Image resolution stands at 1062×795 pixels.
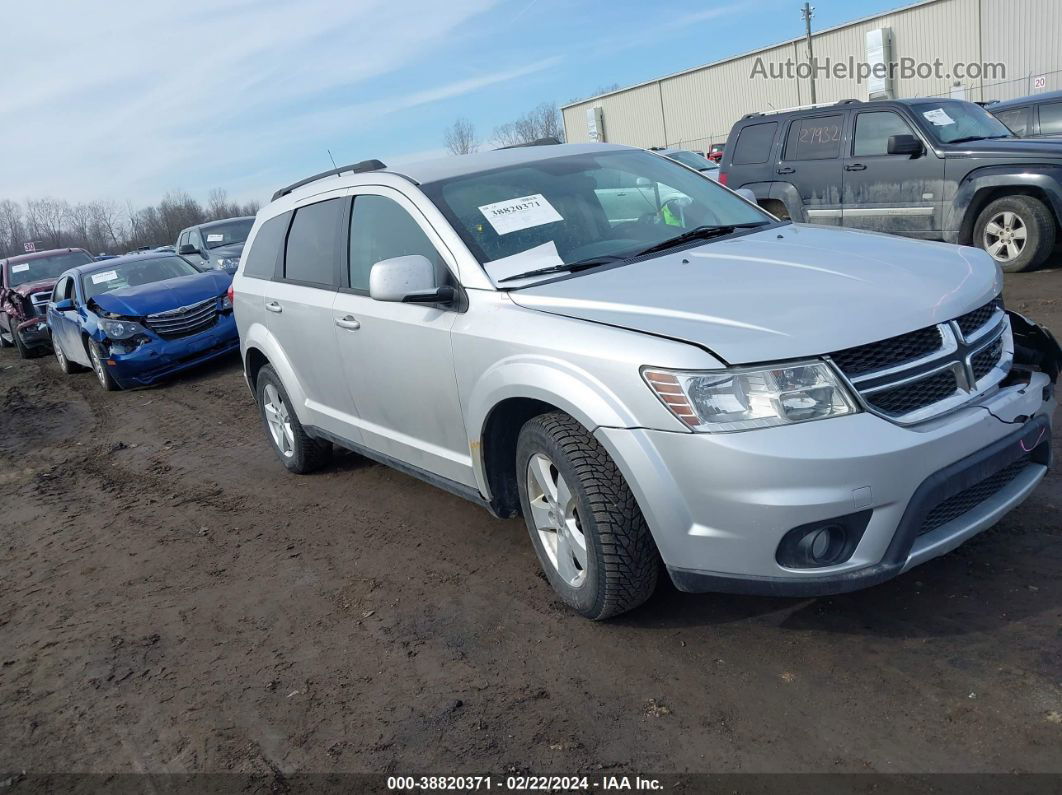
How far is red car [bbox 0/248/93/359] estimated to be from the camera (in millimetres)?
15289

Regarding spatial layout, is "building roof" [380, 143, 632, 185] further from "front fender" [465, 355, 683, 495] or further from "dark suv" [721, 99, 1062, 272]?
"dark suv" [721, 99, 1062, 272]

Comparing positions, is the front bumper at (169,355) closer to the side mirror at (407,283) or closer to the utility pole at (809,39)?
the side mirror at (407,283)

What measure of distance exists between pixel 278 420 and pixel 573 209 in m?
2.90

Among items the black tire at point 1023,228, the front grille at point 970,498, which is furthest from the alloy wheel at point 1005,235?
the front grille at point 970,498

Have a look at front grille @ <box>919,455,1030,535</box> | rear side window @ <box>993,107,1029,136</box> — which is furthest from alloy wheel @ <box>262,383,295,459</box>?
rear side window @ <box>993,107,1029,136</box>

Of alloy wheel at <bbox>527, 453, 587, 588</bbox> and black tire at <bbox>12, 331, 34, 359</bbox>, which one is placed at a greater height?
alloy wheel at <bbox>527, 453, 587, 588</bbox>

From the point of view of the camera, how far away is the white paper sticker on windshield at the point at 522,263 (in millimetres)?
3610

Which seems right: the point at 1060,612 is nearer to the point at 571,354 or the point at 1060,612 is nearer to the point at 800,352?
the point at 800,352

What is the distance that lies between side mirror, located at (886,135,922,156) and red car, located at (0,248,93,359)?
42.6ft

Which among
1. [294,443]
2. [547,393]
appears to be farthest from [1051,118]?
[547,393]

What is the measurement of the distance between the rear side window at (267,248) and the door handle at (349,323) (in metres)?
1.16

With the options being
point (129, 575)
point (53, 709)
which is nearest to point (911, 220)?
point (129, 575)

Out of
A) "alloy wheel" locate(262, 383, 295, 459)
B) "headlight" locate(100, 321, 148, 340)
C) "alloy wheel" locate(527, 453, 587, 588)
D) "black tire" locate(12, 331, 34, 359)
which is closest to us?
"alloy wheel" locate(527, 453, 587, 588)

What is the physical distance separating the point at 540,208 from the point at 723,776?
2430 millimetres
